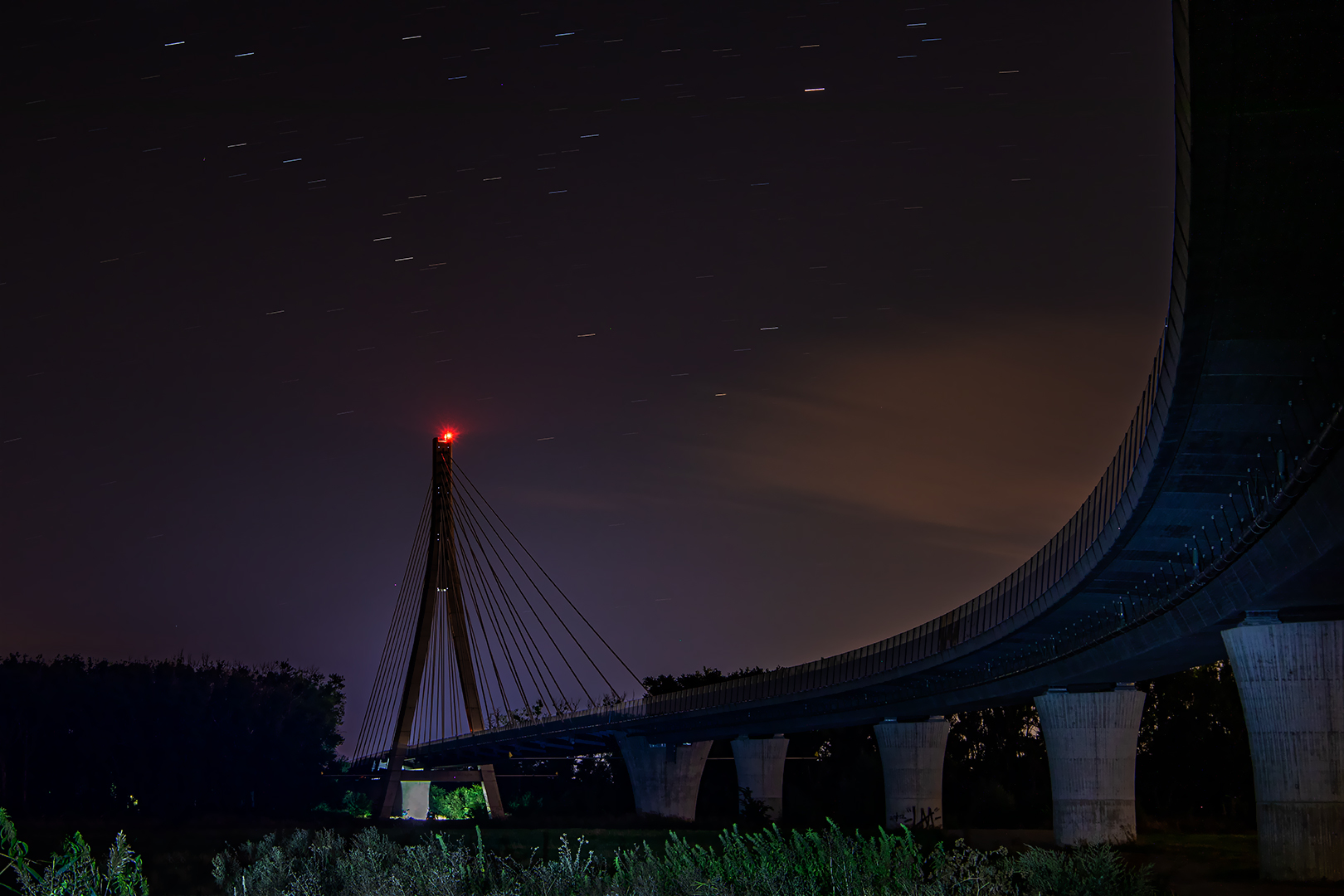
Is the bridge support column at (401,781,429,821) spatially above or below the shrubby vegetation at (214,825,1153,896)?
below

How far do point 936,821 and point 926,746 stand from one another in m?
4.20

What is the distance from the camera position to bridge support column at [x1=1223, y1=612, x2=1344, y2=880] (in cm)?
3259

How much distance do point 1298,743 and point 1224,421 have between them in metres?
10.6

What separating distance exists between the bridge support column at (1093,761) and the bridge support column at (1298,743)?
62.2ft

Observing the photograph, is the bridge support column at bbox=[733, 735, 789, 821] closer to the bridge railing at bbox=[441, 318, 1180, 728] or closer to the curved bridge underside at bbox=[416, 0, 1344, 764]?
the bridge railing at bbox=[441, 318, 1180, 728]

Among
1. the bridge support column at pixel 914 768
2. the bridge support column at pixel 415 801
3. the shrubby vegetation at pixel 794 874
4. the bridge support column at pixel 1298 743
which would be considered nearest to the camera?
the shrubby vegetation at pixel 794 874

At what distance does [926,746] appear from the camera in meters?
72.3

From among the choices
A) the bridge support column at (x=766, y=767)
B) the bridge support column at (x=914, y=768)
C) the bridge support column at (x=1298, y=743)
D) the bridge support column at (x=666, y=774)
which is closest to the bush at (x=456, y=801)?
the bridge support column at (x=666, y=774)

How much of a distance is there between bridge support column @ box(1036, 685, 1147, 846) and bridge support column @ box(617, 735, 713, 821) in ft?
131

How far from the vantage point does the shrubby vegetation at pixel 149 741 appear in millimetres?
86250

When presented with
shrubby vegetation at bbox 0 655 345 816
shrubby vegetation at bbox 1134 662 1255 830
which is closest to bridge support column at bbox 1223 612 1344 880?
shrubby vegetation at bbox 1134 662 1255 830

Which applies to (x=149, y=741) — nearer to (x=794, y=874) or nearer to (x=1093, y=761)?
(x=1093, y=761)

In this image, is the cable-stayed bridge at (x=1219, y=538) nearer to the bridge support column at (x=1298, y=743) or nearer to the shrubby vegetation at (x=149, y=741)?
the bridge support column at (x=1298, y=743)

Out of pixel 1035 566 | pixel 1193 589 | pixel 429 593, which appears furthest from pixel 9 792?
pixel 1193 589
